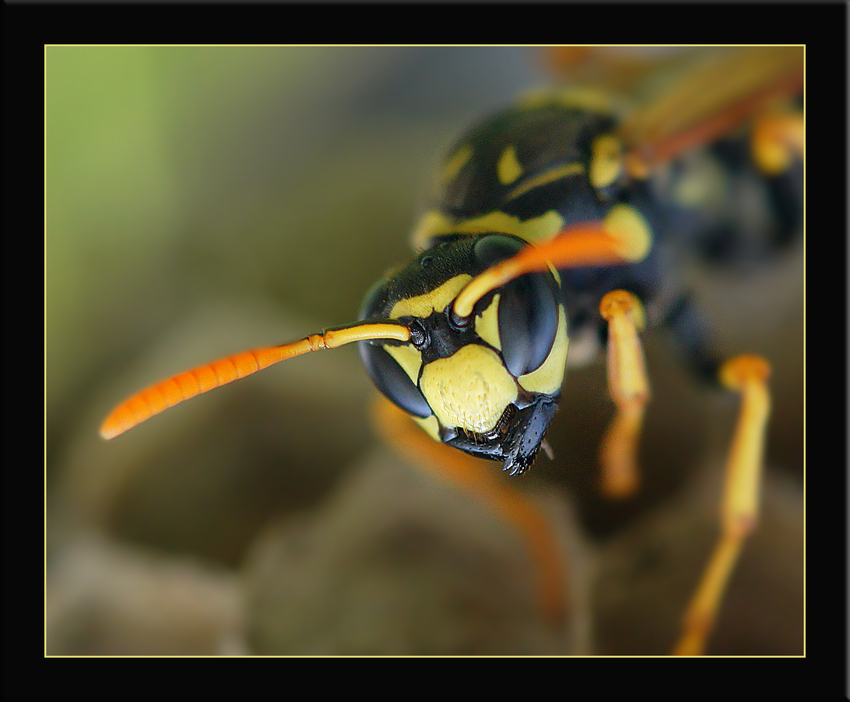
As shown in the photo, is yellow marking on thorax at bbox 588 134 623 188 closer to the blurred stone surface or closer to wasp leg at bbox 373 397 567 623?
wasp leg at bbox 373 397 567 623

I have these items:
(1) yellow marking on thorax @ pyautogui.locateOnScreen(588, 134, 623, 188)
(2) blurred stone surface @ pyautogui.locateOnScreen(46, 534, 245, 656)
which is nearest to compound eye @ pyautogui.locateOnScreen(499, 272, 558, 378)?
(1) yellow marking on thorax @ pyautogui.locateOnScreen(588, 134, 623, 188)

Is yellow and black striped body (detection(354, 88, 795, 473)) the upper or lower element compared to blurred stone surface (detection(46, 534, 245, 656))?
upper

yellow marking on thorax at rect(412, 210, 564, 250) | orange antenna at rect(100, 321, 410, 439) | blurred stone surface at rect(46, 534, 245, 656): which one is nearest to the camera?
orange antenna at rect(100, 321, 410, 439)

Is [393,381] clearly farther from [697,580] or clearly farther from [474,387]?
[697,580]

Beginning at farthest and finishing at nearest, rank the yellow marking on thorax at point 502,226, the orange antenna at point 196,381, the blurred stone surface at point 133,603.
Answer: the blurred stone surface at point 133,603 < the yellow marking on thorax at point 502,226 < the orange antenna at point 196,381

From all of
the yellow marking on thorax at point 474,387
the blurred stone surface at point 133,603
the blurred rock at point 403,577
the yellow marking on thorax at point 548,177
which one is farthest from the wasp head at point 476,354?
the blurred stone surface at point 133,603

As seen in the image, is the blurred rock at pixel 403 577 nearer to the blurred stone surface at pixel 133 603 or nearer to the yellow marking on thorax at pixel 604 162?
the blurred stone surface at pixel 133 603

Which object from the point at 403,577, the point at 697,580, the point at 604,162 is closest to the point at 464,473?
the point at 403,577
